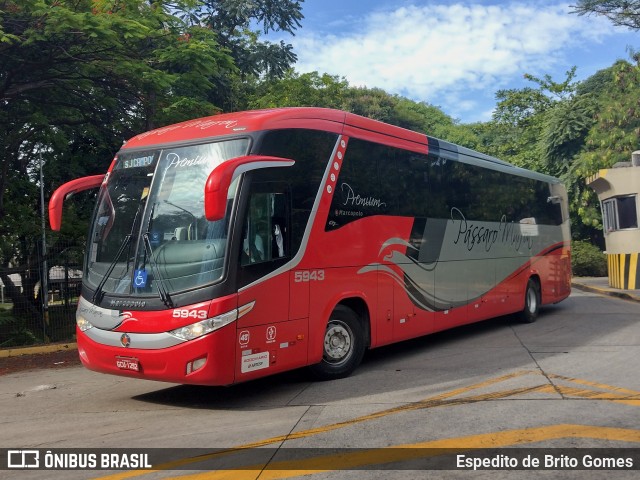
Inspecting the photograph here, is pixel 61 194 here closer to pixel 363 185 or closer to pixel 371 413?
pixel 363 185

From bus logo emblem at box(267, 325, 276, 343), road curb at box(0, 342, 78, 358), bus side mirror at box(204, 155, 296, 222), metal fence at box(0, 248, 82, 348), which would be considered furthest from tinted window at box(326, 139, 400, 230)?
road curb at box(0, 342, 78, 358)

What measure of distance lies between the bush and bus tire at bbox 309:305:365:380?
2413cm

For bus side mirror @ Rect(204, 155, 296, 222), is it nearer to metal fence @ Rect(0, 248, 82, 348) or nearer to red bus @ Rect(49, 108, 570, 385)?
red bus @ Rect(49, 108, 570, 385)

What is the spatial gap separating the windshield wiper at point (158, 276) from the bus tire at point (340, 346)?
2182 millimetres

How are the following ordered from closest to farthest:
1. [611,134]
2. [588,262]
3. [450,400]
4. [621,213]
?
[450,400] → [621,213] → [611,134] → [588,262]

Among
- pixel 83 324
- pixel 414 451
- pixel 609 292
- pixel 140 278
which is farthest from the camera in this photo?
pixel 609 292

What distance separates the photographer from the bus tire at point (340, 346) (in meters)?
7.88

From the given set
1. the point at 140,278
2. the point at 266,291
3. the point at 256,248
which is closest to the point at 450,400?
the point at 266,291

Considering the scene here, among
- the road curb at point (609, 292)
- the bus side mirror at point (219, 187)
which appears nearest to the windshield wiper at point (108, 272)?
the bus side mirror at point (219, 187)

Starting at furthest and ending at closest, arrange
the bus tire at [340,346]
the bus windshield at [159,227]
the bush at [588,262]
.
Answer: the bush at [588,262] < the bus tire at [340,346] < the bus windshield at [159,227]

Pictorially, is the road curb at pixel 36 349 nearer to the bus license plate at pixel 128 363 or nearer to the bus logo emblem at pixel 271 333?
the bus license plate at pixel 128 363

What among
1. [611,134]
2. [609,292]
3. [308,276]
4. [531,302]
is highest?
[611,134]

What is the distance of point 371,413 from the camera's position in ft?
20.4

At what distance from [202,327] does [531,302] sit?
9.83m
